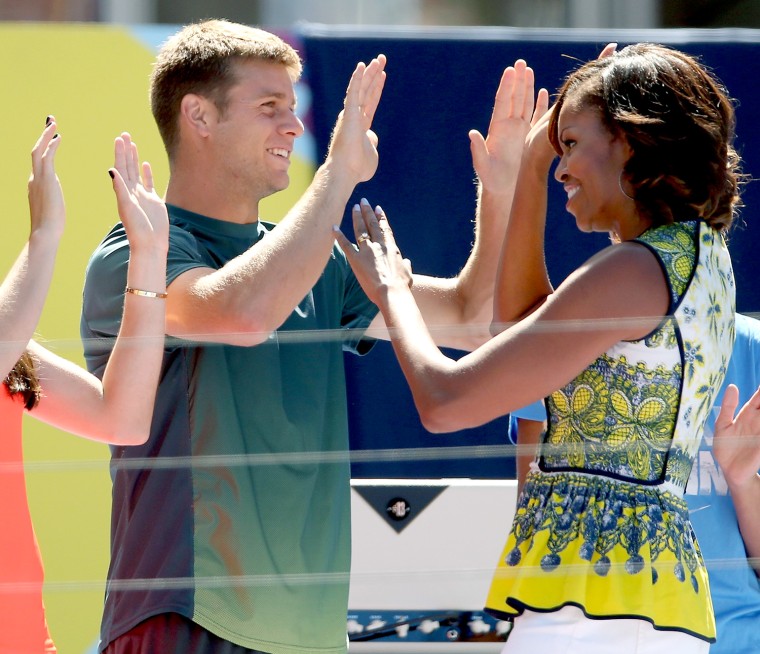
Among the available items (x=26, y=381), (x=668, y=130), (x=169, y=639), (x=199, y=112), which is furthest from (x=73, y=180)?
(x=668, y=130)

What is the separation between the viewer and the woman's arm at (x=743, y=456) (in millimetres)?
1568

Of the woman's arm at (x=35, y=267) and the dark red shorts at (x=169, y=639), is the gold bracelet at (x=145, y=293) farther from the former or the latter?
the dark red shorts at (x=169, y=639)

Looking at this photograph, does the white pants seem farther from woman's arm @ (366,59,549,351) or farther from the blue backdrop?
the blue backdrop

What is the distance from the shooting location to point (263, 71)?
1979 mm

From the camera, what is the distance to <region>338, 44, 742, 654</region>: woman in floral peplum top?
1326 millimetres

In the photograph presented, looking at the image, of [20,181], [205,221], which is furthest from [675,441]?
[20,181]

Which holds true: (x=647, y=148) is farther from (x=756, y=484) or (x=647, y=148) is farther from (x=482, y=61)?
(x=482, y=61)

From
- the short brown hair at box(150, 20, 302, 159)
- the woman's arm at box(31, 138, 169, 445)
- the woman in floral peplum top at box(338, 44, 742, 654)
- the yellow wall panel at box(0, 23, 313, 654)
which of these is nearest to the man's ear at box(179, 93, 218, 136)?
the short brown hair at box(150, 20, 302, 159)

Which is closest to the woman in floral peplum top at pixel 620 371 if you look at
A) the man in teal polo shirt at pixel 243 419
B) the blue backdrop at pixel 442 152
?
the man in teal polo shirt at pixel 243 419

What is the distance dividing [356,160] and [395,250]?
0.29 metres

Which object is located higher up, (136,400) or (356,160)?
(356,160)

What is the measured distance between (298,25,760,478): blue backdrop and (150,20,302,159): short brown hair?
47 centimetres

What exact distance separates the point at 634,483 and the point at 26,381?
0.83m

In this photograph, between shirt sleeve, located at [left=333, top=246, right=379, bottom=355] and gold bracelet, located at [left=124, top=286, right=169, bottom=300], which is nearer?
gold bracelet, located at [left=124, top=286, right=169, bottom=300]
